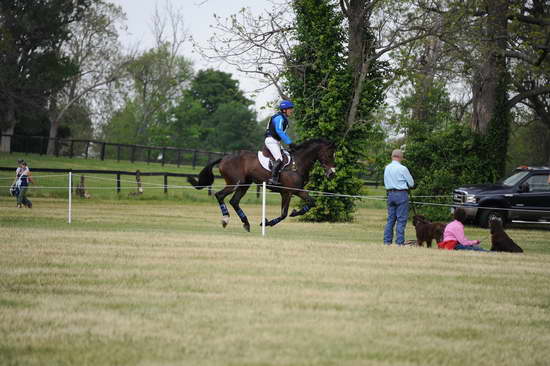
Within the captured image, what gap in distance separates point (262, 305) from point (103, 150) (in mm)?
47450

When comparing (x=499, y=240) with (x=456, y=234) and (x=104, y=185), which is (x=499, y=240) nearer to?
(x=456, y=234)

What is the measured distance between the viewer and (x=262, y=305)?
25.9 feet

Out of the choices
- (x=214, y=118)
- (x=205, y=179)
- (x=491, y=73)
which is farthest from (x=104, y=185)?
(x=214, y=118)

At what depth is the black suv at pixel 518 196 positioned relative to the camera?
25.5m

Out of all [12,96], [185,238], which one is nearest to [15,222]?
[185,238]

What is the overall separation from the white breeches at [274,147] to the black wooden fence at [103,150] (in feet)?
114

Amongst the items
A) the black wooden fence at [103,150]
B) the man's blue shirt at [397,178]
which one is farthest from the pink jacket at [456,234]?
the black wooden fence at [103,150]

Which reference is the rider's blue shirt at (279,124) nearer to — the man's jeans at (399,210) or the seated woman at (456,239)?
the man's jeans at (399,210)

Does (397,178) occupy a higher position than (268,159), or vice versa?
(268,159)

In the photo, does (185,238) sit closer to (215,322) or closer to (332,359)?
(215,322)

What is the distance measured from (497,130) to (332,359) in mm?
26144

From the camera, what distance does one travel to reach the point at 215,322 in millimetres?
7059

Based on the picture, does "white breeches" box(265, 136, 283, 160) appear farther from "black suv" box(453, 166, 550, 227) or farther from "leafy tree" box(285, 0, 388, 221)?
"black suv" box(453, 166, 550, 227)

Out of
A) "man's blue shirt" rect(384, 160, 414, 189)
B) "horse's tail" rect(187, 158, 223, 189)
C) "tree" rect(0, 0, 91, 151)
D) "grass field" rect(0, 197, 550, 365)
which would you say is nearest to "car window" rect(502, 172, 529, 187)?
"man's blue shirt" rect(384, 160, 414, 189)
